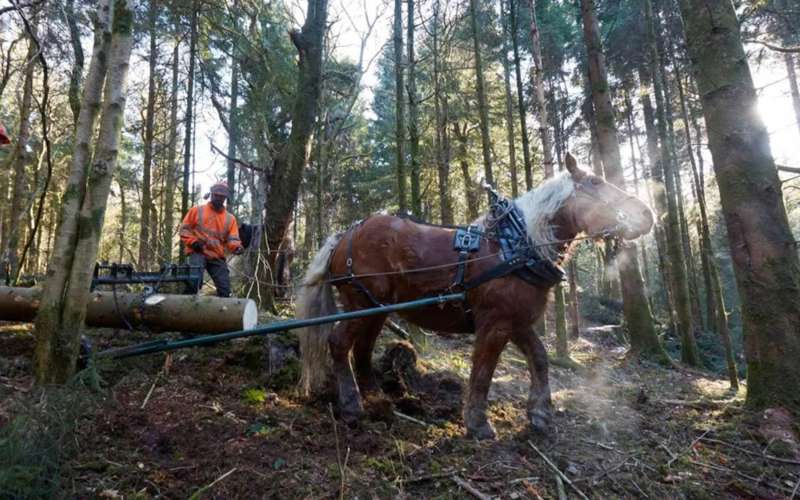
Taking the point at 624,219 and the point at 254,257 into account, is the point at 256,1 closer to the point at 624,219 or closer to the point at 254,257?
the point at 254,257

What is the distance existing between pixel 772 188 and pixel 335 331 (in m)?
4.19

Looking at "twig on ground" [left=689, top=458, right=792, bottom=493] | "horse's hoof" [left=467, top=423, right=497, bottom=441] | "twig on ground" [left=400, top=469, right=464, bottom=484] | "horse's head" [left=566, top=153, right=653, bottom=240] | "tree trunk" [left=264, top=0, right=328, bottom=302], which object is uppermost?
"tree trunk" [left=264, top=0, right=328, bottom=302]

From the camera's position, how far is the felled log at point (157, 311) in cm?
443

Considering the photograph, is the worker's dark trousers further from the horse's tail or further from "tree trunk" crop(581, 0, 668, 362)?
"tree trunk" crop(581, 0, 668, 362)

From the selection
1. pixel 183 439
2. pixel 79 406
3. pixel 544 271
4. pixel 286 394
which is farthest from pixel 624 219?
pixel 79 406

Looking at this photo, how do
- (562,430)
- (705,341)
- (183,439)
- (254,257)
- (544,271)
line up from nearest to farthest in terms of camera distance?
(183,439)
(544,271)
(562,430)
(254,257)
(705,341)

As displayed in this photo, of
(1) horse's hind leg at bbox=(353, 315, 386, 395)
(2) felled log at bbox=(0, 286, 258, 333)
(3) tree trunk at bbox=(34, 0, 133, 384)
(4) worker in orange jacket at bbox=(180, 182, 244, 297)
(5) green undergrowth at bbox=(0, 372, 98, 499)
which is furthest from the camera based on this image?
(4) worker in orange jacket at bbox=(180, 182, 244, 297)

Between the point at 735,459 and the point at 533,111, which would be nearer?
the point at 735,459

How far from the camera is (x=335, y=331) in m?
4.47

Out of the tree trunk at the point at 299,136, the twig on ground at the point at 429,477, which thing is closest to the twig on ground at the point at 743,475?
the twig on ground at the point at 429,477

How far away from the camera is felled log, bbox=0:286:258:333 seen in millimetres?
4434

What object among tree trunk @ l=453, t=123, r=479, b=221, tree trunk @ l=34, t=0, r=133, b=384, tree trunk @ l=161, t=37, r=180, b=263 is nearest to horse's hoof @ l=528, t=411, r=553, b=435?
tree trunk @ l=34, t=0, r=133, b=384

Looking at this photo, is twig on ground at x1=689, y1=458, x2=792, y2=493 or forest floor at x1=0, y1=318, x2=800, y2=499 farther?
twig on ground at x1=689, y1=458, x2=792, y2=493

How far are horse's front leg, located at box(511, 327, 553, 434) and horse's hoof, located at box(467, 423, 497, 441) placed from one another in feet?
1.52
